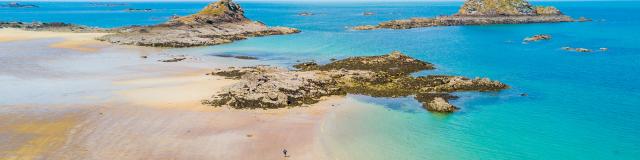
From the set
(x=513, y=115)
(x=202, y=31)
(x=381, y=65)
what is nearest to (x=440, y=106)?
(x=513, y=115)

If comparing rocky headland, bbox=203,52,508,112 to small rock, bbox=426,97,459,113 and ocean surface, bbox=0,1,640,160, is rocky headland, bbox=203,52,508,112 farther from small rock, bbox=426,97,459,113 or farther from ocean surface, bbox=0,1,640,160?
ocean surface, bbox=0,1,640,160

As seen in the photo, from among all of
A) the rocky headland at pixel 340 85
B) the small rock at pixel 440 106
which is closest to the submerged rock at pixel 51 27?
the rocky headland at pixel 340 85

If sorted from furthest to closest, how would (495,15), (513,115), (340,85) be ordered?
(495,15)
(340,85)
(513,115)

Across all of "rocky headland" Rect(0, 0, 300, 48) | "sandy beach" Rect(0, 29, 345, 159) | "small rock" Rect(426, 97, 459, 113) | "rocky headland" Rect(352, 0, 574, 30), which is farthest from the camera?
"rocky headland" Rect(352, 0, 574, 30)

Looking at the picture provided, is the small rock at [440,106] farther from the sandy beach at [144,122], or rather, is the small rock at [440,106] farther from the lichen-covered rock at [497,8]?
the lichen-covered rock at [497,8]

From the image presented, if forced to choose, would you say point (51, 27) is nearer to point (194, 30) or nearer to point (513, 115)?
point (194, 30)

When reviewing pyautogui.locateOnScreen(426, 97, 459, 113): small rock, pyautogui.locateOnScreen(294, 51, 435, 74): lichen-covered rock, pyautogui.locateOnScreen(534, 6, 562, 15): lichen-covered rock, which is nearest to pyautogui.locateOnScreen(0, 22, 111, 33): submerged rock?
pyautogui.locateOnScreen(294, 51, 435, 74): lichen-covered rock

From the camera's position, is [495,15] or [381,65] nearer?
[381,65]
